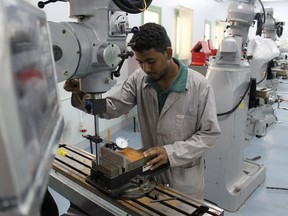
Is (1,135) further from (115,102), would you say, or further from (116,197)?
(115,102)

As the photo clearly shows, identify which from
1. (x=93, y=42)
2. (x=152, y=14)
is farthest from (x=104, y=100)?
(x=152, y=14)

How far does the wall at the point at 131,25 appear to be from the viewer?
2645mm

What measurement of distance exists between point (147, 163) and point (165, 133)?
0.28 metres

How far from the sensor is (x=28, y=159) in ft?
1.16

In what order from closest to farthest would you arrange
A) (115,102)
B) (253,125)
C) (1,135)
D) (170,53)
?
(1,135), (170,53), (115,102), (253,125)

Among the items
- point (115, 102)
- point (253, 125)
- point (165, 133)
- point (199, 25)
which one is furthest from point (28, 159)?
point (199, 25)

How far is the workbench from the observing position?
0.93 meters

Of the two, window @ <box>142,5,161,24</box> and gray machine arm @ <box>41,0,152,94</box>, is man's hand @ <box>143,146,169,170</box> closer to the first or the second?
gray machine arm @ <box>41,0,152,94</box>

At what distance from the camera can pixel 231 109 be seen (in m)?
2.04

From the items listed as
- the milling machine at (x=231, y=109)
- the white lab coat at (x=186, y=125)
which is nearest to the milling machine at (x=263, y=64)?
the milling machine at (x=231, y=109)

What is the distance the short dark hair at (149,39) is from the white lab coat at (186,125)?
0.21 meters

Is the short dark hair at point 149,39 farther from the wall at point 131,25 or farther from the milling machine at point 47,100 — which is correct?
the wall at point 131,25

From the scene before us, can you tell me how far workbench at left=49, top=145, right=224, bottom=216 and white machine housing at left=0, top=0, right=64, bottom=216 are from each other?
0.56 meters

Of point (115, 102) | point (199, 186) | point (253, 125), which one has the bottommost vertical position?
point (253, 125)
